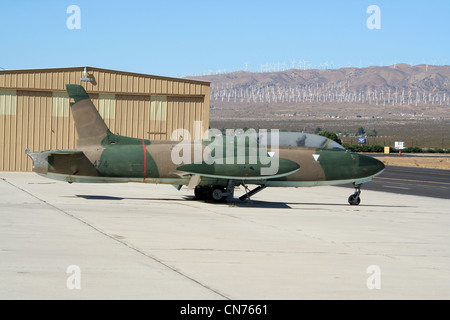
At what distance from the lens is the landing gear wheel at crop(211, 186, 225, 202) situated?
67.7 ft

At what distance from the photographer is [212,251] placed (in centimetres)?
1081

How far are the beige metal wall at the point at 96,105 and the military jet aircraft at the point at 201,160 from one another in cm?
1404

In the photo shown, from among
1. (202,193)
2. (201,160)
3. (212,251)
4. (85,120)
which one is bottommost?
(212,251)

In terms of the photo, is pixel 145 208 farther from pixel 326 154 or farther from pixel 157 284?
pixel 157 284

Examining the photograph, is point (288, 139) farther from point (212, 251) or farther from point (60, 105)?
point (60, 105)

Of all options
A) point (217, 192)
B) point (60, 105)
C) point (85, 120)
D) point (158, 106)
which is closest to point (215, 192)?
point (217, 192)

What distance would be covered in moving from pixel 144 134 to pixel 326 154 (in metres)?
16.2

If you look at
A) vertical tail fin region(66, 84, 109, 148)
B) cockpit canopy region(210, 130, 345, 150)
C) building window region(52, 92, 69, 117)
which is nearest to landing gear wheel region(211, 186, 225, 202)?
cockpit canopy region(210, 130, 345, 150)

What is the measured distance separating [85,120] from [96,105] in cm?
1485

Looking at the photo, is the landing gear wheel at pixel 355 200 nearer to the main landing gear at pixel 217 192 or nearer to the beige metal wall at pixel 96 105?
the main landing gear at pixel 217 192

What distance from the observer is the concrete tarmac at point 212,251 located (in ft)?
26.0

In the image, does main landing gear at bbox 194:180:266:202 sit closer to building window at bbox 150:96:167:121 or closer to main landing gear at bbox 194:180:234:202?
main landing gear at bbox 194:180:234:202

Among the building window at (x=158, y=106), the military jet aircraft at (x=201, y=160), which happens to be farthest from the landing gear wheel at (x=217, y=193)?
the building window at (x=158, y=106)
